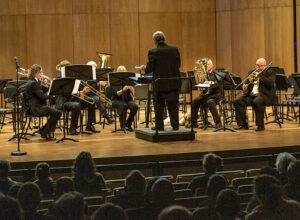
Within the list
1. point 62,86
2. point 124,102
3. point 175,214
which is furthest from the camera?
point 124,102

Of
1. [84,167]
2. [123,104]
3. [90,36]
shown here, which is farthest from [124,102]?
[84,167]

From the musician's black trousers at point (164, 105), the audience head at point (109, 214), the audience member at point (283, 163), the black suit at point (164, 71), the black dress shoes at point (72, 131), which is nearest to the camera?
the audience head at point (109, 214)

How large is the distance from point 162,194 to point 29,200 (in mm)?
1104

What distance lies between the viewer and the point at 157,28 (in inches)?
643

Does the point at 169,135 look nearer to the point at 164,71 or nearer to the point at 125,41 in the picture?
the point at 164,71

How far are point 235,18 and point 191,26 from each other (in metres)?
1.24

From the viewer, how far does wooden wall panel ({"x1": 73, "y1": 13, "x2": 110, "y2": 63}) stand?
15867 mm

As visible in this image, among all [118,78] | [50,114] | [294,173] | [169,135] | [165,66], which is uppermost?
[165,66]

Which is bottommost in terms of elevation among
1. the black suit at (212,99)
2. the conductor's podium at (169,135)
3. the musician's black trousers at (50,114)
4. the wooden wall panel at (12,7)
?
the conductor's podium at (169,135)

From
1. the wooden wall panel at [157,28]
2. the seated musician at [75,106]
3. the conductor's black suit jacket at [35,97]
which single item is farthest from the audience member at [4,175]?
the wooden wall panel at [157,28]

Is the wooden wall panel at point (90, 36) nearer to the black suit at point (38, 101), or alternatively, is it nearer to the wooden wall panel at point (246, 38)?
the wooden wall panel at point (246, 38)

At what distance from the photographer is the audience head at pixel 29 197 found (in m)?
4.58

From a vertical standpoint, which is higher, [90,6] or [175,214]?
[90,6]

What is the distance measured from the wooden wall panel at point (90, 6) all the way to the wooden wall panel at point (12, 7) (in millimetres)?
1353
